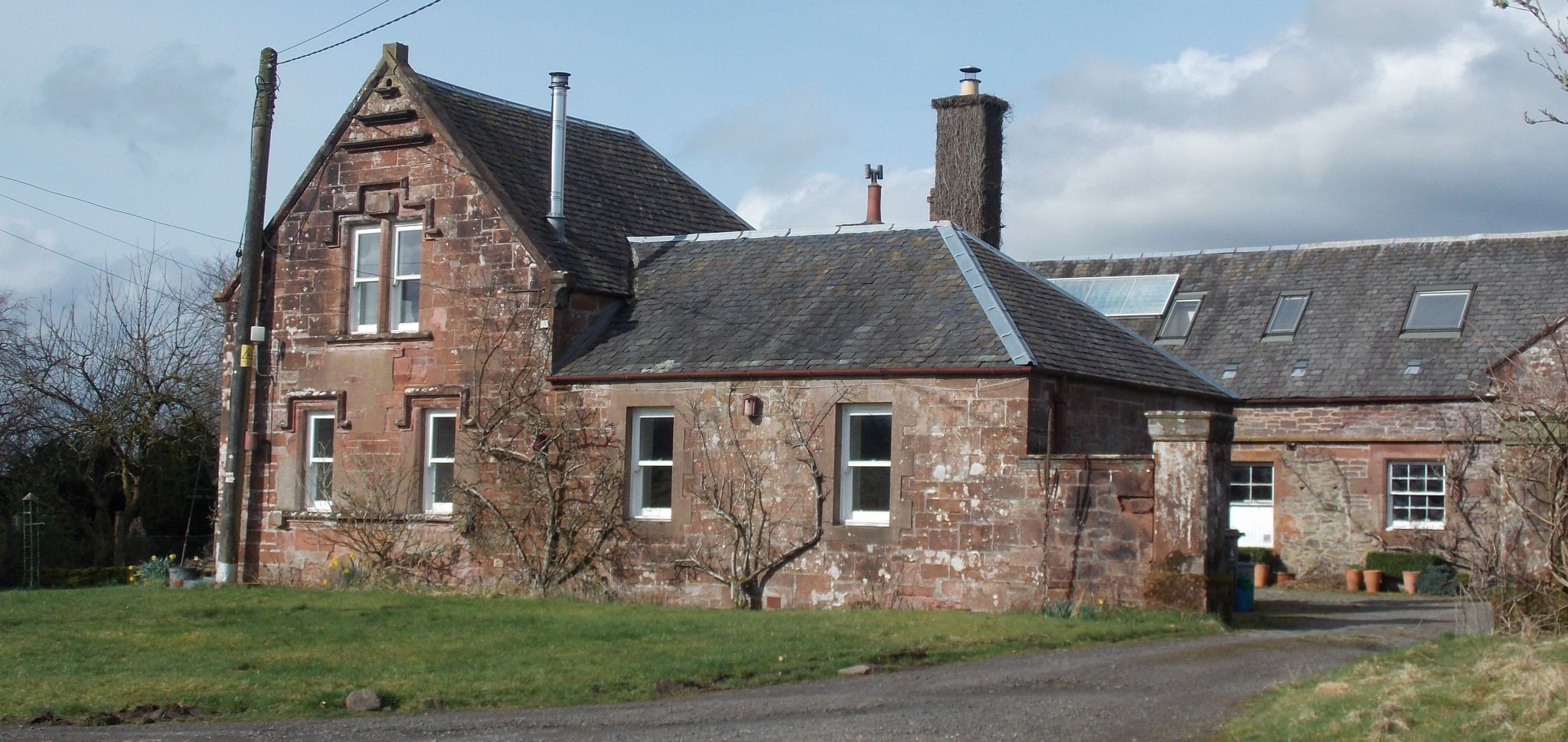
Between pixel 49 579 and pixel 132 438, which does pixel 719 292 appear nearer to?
pixel 49 579

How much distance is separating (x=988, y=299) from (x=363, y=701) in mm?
9920

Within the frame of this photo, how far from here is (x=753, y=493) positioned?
19359 millimetres

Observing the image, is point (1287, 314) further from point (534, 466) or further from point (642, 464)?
point (534, 466)

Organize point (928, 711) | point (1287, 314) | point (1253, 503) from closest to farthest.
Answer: point (928, 711)
point (1253, 503)
point (1287, 314)

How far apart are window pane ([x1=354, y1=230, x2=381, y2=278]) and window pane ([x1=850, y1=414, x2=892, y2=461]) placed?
25.8ft

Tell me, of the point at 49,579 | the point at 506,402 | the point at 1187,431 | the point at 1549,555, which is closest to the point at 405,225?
the point at 506,402

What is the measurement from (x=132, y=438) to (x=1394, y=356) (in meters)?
23.9

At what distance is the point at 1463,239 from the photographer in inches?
1188

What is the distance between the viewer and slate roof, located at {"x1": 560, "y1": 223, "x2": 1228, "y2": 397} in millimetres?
18750

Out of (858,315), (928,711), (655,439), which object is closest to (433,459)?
(655,439)

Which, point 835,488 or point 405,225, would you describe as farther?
point 405,225

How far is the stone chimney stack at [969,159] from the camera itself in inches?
1144

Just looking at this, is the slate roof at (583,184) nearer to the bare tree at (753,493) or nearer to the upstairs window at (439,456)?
the upstairs window at (439,456)

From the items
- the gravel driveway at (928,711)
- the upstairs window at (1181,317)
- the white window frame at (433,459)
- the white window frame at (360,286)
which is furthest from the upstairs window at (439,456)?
the upstairs window at (1181,317)
